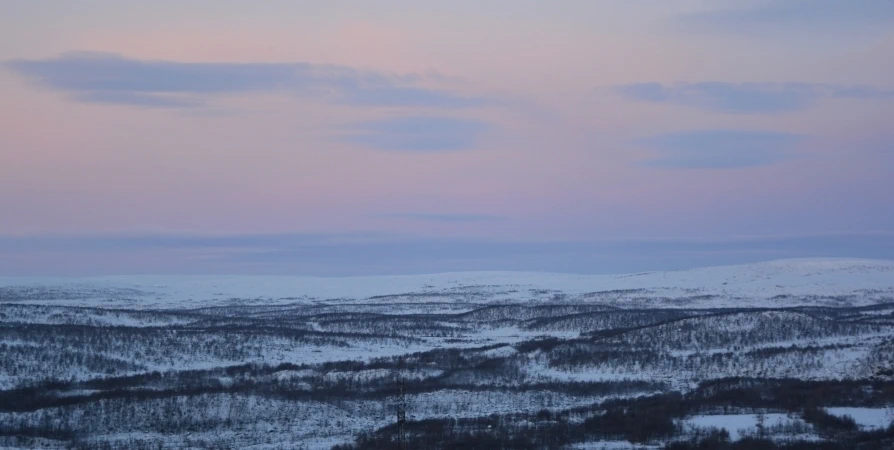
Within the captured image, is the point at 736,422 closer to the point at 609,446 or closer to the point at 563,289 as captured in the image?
the point at 609,446

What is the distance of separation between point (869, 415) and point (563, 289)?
99908mm

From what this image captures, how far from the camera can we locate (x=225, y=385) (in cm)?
4400

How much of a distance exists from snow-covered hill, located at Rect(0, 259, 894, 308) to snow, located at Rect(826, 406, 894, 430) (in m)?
58.8

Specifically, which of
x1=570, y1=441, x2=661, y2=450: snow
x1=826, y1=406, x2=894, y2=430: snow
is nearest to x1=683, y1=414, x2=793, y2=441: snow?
x1=826, y1=406, x2=894, y2=430: snow

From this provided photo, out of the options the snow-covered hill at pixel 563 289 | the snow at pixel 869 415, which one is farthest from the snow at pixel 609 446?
the snow-covered hill at pixel 563 289

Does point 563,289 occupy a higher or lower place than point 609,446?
higher

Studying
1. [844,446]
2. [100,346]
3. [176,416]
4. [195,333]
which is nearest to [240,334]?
[195,333]

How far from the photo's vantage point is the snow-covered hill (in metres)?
101

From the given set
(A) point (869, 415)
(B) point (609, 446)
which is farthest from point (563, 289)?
(B) point (609, 446)

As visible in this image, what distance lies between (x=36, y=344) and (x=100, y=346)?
3233 mm

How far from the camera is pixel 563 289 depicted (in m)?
133

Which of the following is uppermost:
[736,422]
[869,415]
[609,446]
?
[869,415]

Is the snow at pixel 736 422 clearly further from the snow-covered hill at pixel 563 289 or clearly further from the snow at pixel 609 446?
the snow-covered hill at pixel 563 289

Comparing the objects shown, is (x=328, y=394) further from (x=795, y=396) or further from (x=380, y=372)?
(x=795, y=396)
